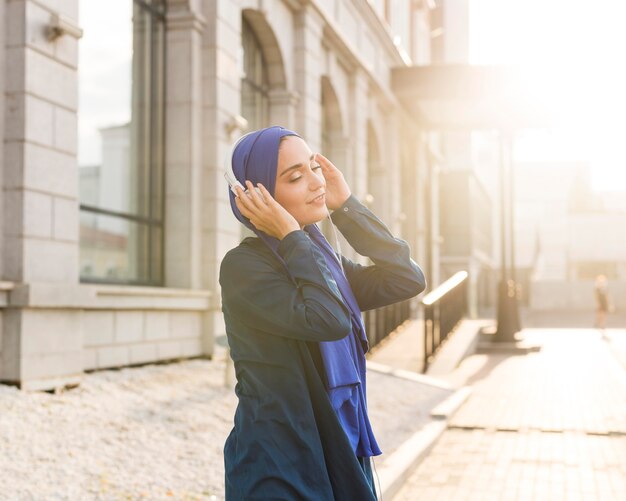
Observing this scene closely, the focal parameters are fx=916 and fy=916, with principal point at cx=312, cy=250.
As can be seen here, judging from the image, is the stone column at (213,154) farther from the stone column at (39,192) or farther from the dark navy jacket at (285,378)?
the dark navy jacket at (285,378)

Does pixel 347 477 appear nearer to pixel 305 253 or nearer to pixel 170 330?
pixel 305 253

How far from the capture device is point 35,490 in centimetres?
468

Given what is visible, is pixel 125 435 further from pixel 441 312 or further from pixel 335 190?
pixel 441 312

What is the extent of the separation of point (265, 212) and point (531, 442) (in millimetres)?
Answer: 5885

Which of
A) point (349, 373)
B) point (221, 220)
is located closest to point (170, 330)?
point (221, 220)

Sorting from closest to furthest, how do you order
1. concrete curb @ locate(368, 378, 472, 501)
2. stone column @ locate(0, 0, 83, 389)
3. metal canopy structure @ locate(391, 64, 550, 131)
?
concrete curb @ locate(368, 378, 472, 501)
stone column @ locate(0, 0, 83, 389)
metal canopy structure @ locate(391, 64, 550, 131)

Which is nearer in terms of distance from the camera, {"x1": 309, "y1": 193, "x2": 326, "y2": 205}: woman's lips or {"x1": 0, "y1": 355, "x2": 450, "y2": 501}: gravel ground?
{"x1": 309, "y1": 193, "x2": 326, "y2": 205}: woman's lips

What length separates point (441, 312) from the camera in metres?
14.6

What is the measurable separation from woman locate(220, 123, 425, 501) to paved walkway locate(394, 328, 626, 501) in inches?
147

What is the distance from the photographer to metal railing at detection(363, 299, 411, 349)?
13.8 metres


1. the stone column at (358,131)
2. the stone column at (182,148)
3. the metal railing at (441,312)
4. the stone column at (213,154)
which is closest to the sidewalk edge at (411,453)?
the stone column at (213,154)

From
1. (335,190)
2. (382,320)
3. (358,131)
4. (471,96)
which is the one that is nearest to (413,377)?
(382,320)

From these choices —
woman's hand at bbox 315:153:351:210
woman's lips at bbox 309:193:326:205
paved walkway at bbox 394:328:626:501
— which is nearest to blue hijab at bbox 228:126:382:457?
woman's lips at bbox 309:193:326:205

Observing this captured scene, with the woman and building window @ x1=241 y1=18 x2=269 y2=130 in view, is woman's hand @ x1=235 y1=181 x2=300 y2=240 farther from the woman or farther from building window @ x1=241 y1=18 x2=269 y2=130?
building window @ x1=241 y1=18 x2=269 y2=130
